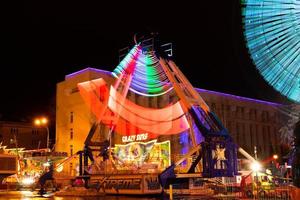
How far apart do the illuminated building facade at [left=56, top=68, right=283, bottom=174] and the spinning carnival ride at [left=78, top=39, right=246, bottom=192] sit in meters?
0.73

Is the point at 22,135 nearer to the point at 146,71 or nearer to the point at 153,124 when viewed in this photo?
the point at 153,124

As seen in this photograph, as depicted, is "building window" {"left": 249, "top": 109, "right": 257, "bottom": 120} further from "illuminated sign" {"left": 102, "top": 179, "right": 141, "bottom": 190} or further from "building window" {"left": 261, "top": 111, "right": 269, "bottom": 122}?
"illuminated sign" {"left": 102, "top": 179, "right": 141, "bottom": 190}

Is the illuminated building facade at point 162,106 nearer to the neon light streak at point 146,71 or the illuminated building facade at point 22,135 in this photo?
the illuminated building facade at point 22,135

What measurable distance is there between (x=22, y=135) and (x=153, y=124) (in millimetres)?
36239

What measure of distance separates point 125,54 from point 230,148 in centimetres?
1625

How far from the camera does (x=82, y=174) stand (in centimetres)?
4056

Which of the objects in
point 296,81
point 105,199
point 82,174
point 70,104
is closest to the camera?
point 296,81

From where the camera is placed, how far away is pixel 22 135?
88750mm

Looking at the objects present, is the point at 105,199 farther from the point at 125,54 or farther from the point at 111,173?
the point at 125,54

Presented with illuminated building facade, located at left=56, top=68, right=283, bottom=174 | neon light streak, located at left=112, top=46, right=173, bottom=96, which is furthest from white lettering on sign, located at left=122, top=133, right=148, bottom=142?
neon light streak, located at left=112, top=46, right=173, bottom=96

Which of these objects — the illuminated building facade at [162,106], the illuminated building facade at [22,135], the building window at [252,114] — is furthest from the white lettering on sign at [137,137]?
the building window at [252,114]

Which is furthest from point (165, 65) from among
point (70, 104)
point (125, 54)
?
point (70, 104)

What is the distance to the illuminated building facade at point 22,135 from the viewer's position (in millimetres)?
84875

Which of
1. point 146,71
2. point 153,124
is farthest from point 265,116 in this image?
point 146,71
